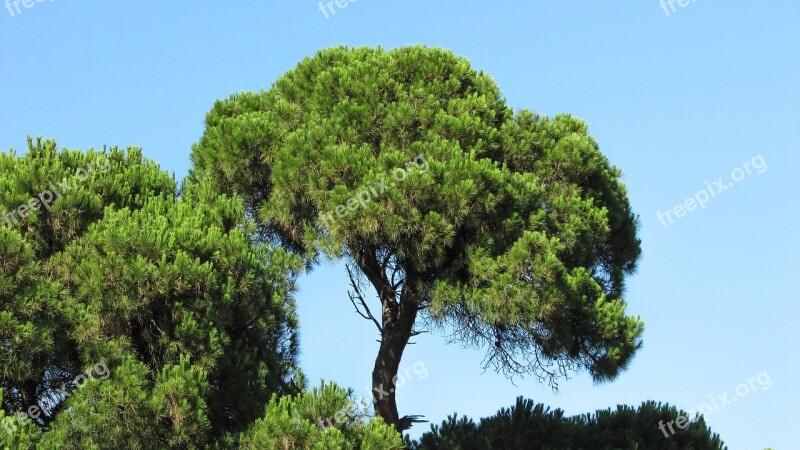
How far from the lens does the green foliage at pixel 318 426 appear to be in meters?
13.8

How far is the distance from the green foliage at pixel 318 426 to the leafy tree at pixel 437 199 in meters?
2.71

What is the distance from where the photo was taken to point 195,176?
61.6ft

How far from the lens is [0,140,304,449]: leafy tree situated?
1373cm

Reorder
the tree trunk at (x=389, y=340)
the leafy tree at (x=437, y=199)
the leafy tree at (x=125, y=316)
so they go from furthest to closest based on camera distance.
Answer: the tree trunk at (x=389, y=340)
the leafy tree at (x=437, y=199)
the leafy tree at (x=125, y=316)

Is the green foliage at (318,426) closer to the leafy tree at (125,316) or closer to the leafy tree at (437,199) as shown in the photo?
the leafy tree at (125,316)

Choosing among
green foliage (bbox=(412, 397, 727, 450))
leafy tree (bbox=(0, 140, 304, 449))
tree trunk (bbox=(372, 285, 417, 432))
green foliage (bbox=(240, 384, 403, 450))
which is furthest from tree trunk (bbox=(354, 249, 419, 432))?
green foliage (bbox=(240, 384, 403, 450))

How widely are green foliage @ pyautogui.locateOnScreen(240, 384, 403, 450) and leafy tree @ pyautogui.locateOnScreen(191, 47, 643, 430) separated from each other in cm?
271

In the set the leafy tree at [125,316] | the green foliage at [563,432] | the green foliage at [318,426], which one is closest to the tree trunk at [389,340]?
the green foliage at [563,432]

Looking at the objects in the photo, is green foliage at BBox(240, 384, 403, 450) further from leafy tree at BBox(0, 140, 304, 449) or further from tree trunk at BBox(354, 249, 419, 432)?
tree trunk at BBox(354, 249, 419, 432)

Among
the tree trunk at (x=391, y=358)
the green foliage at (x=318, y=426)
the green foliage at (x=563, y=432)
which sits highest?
the tree trunk at (x=391, y=358)

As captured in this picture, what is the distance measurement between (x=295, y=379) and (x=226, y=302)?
403cm

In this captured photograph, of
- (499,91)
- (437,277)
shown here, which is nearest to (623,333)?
(437,277)

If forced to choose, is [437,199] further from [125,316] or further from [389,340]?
[125,316]

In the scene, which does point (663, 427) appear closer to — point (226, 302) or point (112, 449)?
point (226, 302)
